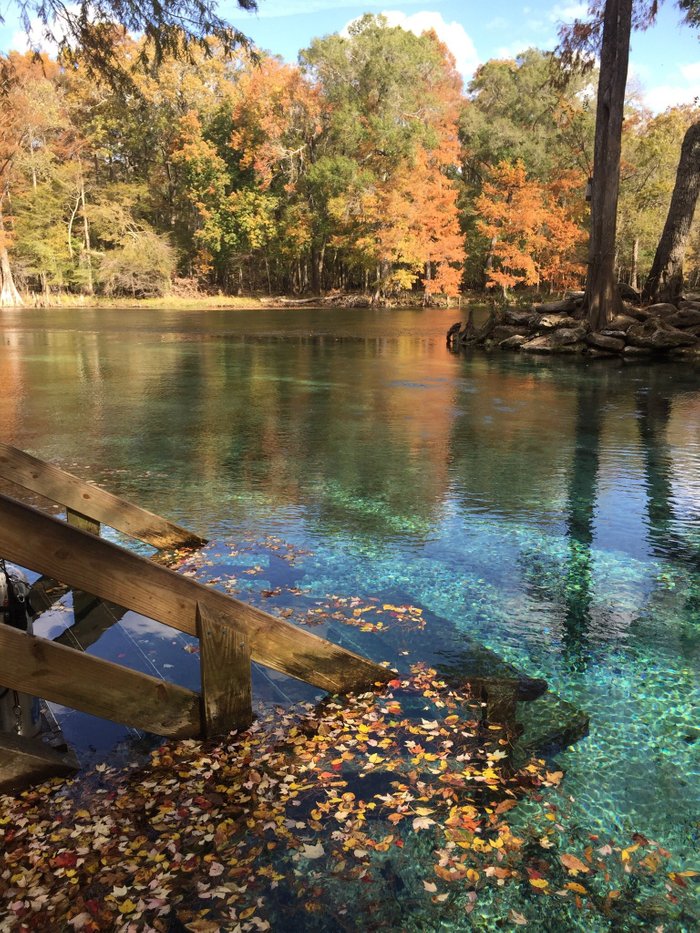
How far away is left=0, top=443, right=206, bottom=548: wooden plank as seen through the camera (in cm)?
524

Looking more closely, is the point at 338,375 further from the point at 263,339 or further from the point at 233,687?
the point at 233,687

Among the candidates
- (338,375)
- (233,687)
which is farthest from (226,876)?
(338,375)

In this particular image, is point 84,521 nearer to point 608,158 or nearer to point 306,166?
point 608,158

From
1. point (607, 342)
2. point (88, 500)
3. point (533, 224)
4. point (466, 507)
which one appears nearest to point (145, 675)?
point (88, 500)

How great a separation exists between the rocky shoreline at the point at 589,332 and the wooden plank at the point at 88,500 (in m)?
18.0

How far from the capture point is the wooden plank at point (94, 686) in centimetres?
296

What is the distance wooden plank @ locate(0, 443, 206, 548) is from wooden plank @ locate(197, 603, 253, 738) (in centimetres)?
248

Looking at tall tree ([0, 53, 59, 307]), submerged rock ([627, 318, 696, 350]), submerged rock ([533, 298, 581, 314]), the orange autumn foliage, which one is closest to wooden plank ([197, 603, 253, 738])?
submerged rock ([627, 318, 696, 350])

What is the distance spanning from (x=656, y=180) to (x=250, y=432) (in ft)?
125

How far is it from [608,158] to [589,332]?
4955 millimetres

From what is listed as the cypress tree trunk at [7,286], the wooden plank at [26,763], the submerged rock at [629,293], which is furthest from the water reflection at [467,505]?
the cypress tree trunk at [7,286]

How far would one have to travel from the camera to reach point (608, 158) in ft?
67.6

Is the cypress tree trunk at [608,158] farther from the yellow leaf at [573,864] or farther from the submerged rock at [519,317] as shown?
the yellow leaf at [573,864]

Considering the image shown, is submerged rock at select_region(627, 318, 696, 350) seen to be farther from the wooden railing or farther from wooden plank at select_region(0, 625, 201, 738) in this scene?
wooden plank at select_region(0, 625, 201, 738)
